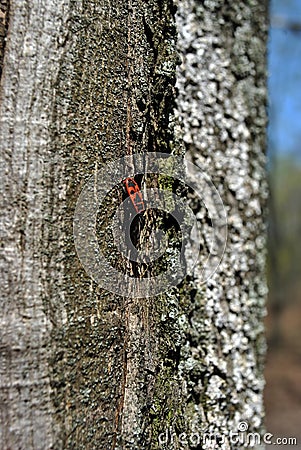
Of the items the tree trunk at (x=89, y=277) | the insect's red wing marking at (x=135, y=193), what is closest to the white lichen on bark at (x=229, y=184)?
the tree trunk at (x=89, y=277)

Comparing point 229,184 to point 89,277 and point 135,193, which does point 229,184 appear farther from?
point 89,277

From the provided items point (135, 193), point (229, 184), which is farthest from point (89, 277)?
point (229, 184)

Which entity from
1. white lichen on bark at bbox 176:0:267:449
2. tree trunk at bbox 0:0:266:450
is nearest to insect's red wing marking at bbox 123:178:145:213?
tree trunk at bbox 0:0:266:450

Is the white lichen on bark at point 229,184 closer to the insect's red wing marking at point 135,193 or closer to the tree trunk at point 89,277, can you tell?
the tree trunk at point 89,277

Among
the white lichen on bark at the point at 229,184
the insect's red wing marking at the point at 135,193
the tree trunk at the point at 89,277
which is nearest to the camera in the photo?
the tree trunk at the point at 89,277

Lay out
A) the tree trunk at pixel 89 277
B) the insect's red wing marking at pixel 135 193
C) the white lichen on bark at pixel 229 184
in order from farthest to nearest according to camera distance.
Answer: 1. the white lichen on bark at pixel 229 184
2. the insect's red wing marking at pixel 135 193
3. the tree trunk at pixel 89 277
